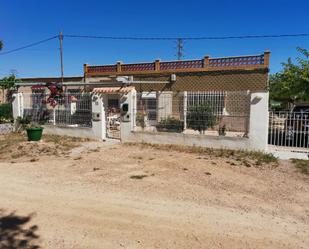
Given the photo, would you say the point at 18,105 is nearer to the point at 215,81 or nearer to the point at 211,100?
the point at 211,100

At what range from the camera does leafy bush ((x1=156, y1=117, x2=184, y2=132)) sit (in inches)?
401

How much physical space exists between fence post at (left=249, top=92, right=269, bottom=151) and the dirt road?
1292 mm

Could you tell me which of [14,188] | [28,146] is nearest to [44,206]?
[14,188]

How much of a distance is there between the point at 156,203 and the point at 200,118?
561 centimetres

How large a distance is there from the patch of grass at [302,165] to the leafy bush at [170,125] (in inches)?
161

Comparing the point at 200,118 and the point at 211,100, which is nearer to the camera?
the point at 200,118

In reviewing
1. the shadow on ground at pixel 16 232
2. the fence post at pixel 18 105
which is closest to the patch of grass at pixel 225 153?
the shadow on ground at pixel 16 232

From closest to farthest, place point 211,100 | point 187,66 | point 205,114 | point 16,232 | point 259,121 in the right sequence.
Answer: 1. point 16,232
2. point 259,121
3. point 205,114
4. point 211,100
5. point 187,66

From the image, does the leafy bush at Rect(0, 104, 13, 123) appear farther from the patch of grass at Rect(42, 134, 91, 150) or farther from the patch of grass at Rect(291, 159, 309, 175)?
the patch of grass at Rect(291, 159, 309, 175)

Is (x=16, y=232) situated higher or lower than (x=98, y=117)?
lower

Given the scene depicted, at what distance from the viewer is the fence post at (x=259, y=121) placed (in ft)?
27.7

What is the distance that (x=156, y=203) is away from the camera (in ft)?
15.8

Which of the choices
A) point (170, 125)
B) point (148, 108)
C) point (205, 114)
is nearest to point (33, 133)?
point (148, 108)

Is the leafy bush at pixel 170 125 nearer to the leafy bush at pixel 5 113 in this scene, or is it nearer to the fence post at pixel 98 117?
the fence post at pixel 98 117
